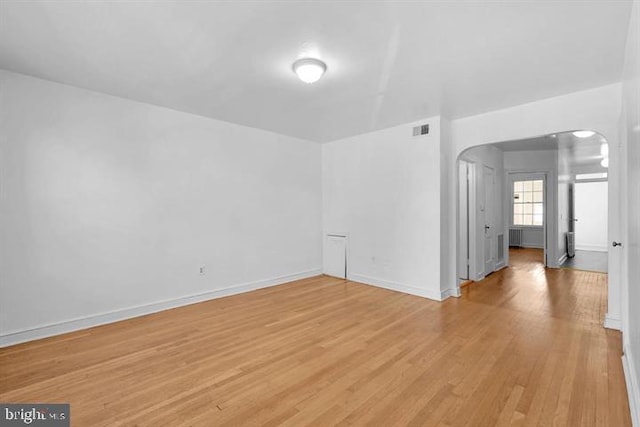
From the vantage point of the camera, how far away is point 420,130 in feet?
14.3

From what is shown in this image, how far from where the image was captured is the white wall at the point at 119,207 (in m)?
2.92

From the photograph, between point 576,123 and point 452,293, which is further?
point 452,293

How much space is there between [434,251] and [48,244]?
4.70 m

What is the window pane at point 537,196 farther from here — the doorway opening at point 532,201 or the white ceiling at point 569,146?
the white ceiling at point 569,146

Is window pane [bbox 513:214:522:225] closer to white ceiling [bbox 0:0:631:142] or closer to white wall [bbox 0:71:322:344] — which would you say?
white ceiling [bbox 0:0:631:142]

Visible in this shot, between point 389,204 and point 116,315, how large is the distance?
4096 mm

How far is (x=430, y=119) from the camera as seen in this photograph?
167 inches

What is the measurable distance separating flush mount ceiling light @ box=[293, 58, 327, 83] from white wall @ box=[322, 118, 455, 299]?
90.0 inches

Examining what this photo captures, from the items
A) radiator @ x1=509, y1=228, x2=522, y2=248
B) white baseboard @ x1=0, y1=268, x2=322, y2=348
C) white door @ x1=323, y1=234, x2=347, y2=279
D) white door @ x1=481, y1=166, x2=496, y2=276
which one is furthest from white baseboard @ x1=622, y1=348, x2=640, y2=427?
radiator @ x1=509, y1=228, x2=522, y2=248

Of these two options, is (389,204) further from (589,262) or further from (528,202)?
(528,202)

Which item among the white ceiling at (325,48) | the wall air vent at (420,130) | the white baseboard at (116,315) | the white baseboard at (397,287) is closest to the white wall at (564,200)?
the wall air vent at (420,130)

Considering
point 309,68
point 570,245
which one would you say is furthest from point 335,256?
point 570,245

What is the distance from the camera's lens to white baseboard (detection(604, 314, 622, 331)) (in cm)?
303

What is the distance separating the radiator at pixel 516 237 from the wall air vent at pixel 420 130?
25.6ft
